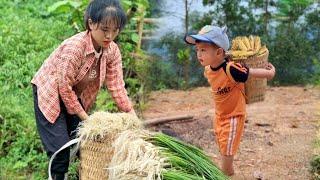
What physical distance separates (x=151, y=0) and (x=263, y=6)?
2.19 meters

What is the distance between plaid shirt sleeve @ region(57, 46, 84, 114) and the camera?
3.53 metres

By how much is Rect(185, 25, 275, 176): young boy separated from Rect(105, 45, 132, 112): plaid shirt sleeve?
0.59 m

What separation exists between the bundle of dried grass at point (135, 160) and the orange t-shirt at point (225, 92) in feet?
4.90

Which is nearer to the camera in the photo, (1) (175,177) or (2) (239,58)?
(1) (175,177)

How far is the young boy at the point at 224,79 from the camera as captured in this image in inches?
162

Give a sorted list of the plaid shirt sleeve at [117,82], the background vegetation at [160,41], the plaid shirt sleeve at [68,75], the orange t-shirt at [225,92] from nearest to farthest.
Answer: the plaid shirt sleeve at [68,75] < the plaid shirt sleeve at [117,82] < the orange t-shirt at [225,92] < the background vegetation at [160,41]

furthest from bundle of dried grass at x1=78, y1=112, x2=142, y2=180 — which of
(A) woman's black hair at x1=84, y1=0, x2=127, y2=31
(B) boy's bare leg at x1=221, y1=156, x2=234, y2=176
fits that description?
(B) boy's bare leg at x1=221, y1=156, x2=234, y2=176

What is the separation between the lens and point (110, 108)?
19.7 ft

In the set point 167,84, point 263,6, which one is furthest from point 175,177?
point 263,6

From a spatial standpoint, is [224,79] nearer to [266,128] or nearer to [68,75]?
[68,75]

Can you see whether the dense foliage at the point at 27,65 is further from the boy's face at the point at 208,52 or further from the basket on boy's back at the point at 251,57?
the basket on boy's back at the point at 251,57

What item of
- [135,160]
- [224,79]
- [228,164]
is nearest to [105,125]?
[135,160]

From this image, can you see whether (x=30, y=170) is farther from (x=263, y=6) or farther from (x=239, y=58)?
(x=263, y=6)

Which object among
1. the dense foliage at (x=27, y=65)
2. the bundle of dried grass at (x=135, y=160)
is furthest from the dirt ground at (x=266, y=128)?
the bundle of dried grass at (x=135, y=160)
